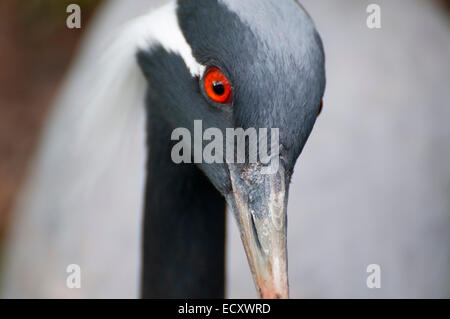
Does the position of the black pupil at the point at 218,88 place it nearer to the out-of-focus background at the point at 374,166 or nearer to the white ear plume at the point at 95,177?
the white ear plume at the point at 95,177

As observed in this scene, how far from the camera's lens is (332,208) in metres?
2.82

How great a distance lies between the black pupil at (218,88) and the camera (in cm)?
147

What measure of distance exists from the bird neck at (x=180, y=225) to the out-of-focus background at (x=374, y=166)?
0.74 metres

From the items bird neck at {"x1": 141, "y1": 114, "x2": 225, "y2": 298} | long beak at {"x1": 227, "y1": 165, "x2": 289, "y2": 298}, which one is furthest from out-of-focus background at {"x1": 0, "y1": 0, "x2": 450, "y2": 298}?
long beak at {"x1": 227, "y1": 165, "x2": 289, "y2": 298}

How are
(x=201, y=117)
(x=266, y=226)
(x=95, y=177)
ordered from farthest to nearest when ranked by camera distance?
1. (x=95, y=177)
2. (x=201, y=117)
3. (x=266, y=226)

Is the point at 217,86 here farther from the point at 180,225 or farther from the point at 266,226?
the point at 180,225

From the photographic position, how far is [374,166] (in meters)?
2.94

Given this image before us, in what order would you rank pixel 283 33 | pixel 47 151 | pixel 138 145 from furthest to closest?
pixel 47 151, pixel 138 145, pixel 283 33

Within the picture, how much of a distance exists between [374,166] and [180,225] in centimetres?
134

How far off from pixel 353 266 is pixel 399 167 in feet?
1.79

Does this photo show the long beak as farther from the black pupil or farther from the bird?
the black pupil

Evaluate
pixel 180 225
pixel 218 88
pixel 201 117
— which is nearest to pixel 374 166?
pixel 180 225
